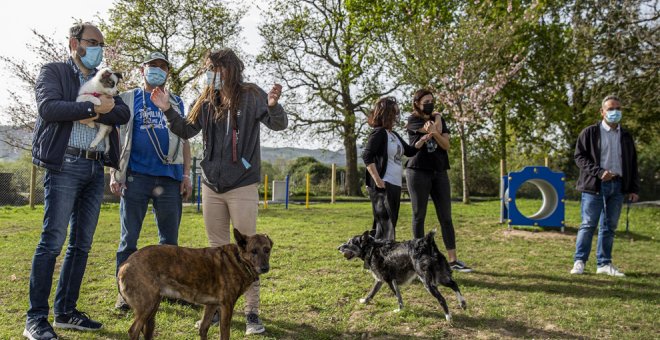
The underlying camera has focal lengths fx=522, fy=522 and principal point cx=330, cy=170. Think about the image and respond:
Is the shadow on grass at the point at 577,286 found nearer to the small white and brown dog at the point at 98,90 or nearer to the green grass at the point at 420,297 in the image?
the green grass at the point at 420,297

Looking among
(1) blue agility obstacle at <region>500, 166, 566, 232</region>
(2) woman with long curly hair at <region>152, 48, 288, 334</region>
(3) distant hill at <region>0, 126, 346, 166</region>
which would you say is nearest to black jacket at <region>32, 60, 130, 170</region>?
(2) woman with long curly hair at <region>152, 48, 288, 334</region>

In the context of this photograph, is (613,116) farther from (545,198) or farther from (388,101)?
(545,198)

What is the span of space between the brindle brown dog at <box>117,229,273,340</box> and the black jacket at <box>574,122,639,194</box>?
493cm

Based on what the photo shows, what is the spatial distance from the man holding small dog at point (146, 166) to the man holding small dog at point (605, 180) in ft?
17.0

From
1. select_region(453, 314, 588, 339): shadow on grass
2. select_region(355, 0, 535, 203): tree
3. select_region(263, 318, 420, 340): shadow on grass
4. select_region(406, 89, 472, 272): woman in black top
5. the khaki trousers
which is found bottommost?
select_region(263, 318, 420, 340): shadow on grass

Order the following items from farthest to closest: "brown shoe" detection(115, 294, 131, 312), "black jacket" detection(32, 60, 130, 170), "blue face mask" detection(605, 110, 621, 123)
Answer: "blue face mask" detection(605, 110, 621, 123) → "brown shoe" detection(115, 294, 131, 312) → "black jacket" detection(32, 60, 130, 170)

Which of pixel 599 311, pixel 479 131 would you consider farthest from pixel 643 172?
pixel 599 311

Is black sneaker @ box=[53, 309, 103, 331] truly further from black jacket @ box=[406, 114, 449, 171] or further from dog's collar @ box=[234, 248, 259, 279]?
black jacket @ box=[406, 114, 449, 171]

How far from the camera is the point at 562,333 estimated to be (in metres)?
4.36

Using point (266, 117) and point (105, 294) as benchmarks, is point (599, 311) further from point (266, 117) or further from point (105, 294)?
point (105, 294)

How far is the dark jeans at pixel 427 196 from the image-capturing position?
6.32 metres

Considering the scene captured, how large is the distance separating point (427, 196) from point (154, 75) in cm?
341

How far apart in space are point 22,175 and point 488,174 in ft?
72.8

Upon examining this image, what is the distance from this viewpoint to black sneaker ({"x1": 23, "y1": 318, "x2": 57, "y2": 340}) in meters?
3.86
